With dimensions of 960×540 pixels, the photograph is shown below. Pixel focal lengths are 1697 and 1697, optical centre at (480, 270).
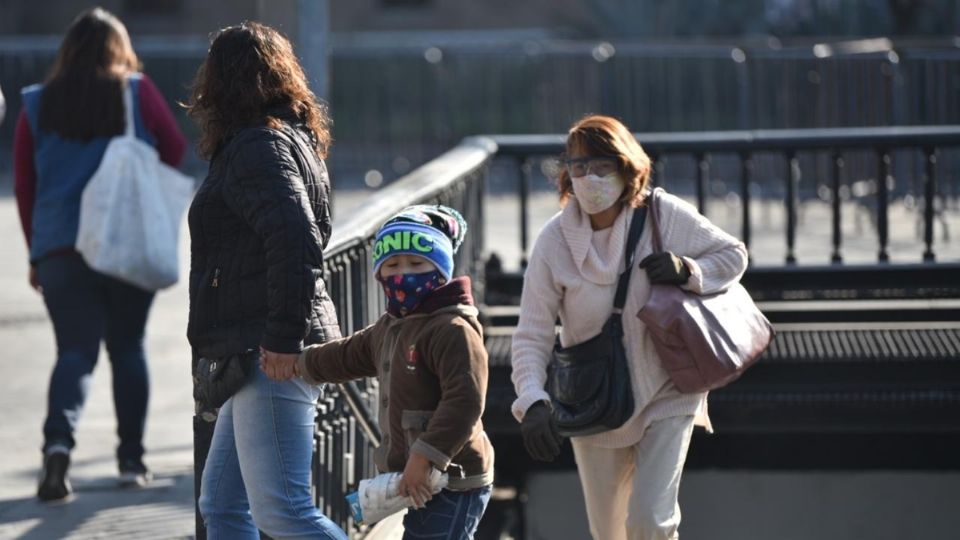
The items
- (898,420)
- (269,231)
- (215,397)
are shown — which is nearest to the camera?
(269,231)

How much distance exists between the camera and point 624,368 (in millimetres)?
4938

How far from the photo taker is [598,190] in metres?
4.86

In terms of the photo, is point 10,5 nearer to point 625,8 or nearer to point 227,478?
point 625,8

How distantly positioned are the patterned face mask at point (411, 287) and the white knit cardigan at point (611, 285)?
97cm

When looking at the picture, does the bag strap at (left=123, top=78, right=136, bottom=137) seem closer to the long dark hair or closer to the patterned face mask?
the long dark hair

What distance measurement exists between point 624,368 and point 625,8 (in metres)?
22.2

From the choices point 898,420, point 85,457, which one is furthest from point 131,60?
point 898,420

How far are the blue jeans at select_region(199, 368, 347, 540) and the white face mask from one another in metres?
1.07

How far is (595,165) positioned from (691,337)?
1.84ft

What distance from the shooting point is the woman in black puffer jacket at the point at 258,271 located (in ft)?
13.1

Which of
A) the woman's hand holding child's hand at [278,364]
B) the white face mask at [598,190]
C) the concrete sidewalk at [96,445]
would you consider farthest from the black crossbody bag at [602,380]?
the concrete sidewalk at [96,445]

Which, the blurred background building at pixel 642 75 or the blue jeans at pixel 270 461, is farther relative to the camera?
the blurred background building at pixel 642 75

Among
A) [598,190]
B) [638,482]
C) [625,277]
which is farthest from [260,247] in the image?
[638,482]

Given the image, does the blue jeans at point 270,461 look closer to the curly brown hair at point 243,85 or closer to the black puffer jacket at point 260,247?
the black puffer jacket at point 260,247
